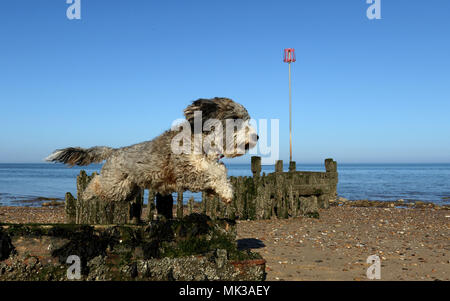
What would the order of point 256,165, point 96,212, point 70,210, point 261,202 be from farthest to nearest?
point 256,165 < point 261,202 < point 70,210 < point 96,212

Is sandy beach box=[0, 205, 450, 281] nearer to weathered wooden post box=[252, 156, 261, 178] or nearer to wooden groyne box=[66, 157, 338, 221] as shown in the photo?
wooden groyne box=[66, 157, 338, 221]

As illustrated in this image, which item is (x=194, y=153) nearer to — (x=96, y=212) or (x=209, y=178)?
(x=209, y=178)

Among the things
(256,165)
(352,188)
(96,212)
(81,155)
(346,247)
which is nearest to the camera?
(81,155)

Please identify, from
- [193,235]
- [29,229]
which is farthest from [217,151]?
[29,229]

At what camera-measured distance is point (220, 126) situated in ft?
13.6

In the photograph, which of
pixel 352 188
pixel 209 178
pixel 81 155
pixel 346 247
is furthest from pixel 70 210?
pixel 352 188

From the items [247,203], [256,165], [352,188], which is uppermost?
[256,165]

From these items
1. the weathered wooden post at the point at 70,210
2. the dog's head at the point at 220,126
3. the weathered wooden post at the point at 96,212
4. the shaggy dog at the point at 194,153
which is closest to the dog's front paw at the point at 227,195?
the shaggy dog at the point at 194,153

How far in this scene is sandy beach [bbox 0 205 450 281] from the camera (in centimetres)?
641

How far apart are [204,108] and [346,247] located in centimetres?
599
